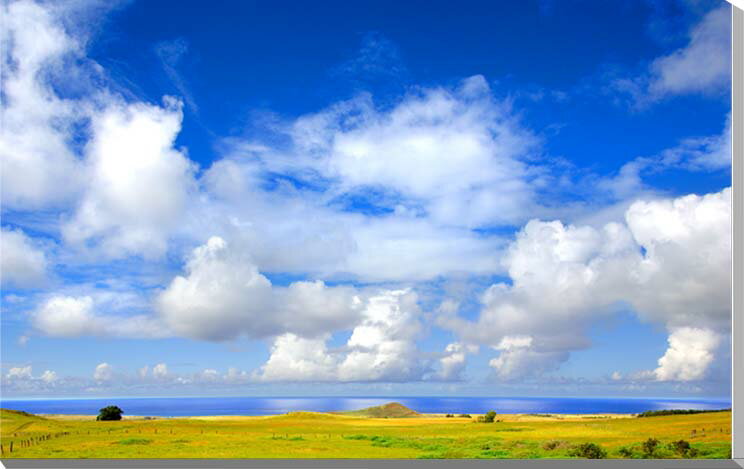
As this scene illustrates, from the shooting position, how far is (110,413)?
6832 mm

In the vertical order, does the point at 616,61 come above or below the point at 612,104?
above

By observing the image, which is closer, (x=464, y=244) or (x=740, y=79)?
(x=740, y=79)

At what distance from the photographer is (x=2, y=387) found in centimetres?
650

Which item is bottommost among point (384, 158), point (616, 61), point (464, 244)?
point (464, 244)

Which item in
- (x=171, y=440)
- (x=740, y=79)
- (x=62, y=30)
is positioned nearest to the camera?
(x=740, y=79)

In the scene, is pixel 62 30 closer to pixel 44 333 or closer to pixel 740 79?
pixel 44 333

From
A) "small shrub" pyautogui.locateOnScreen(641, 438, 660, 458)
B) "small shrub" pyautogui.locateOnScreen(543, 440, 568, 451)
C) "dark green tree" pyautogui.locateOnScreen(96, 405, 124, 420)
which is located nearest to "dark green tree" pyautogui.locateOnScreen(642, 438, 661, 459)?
"small shrub" pyautogui.locateOnScreen(641, 438, 660, 458)

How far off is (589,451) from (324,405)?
8.81ft

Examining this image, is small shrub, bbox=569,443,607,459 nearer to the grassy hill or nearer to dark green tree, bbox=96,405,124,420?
the grassy hill

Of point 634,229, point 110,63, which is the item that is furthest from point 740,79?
point 110,63

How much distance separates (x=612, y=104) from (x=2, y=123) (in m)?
6.26

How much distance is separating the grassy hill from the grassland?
0.38 ft

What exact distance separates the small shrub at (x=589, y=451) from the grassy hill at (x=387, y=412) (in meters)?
1.66

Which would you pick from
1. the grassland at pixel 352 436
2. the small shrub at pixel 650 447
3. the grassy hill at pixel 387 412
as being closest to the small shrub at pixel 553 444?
the grassland at pixel 352 436
